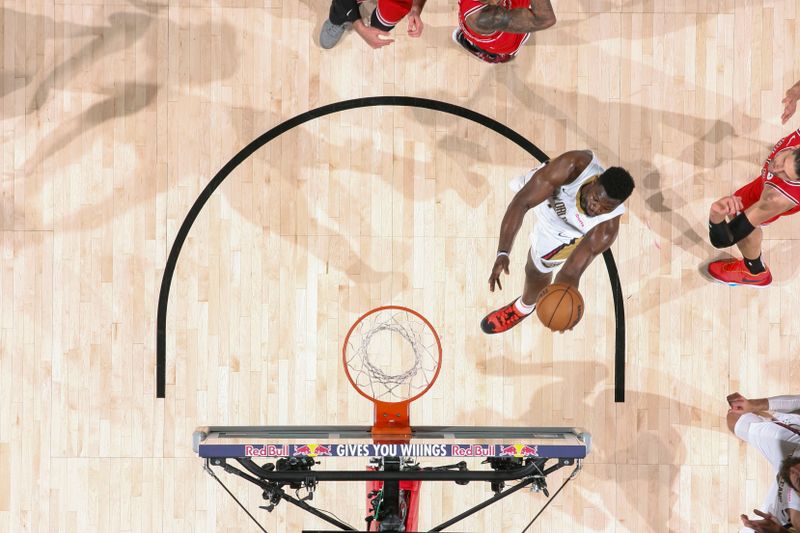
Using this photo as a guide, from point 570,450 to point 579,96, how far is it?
3.20m

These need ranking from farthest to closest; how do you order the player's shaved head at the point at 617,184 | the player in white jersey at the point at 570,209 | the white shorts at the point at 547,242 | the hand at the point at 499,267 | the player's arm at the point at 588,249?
1. the white shorts at the point at 547,242
2. the player's arm at the point at 588,249
3. the hand at the point at 499,267
4. the player in white jersey at the point at 570,209
5. the player's shaved head at the point at 617,184

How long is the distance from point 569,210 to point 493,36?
5.17 ft

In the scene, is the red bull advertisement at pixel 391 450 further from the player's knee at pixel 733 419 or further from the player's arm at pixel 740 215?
the player's arm at pixel 740 215

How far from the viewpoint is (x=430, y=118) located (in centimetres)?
592

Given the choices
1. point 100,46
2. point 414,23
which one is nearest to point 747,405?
point 414,23

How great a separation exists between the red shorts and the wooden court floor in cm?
46

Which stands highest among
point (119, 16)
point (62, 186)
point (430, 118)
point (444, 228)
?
point (119, 16)

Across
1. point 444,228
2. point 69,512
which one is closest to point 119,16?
point 444,228

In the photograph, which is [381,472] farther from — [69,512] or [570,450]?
[69,512]

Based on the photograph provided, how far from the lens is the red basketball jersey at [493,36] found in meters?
4.98

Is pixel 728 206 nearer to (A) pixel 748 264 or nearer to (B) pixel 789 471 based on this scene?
(A) pixel 748 264

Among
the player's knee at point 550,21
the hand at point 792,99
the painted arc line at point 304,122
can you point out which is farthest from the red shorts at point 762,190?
the player's knee at point 550,21

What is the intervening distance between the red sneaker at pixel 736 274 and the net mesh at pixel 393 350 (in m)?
2.59

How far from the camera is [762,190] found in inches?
212
